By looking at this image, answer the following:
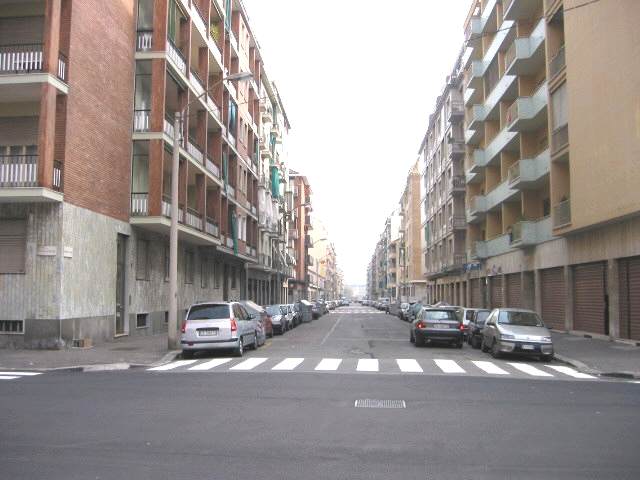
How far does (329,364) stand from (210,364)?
9.98 feet

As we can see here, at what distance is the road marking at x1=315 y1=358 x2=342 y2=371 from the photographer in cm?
1502

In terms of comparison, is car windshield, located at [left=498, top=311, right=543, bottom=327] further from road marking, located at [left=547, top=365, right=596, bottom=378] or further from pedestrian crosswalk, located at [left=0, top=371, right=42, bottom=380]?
pedestrian crosswalk, located at [left=0, top=371, right=42, bottom=380]

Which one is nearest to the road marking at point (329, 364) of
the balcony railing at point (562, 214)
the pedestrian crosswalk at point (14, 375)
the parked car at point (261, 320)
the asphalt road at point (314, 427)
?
the asphalt road at point (314, 427)

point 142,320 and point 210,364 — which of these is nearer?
point 210,364

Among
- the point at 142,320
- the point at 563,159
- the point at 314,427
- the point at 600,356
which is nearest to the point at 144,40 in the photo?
the point at 142,320

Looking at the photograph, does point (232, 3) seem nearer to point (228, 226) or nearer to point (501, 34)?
point (228, 226)

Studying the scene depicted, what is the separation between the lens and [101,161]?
73.4ft

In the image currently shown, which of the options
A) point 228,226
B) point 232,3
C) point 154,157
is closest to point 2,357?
point 154,157

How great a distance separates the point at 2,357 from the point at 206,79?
736 inches

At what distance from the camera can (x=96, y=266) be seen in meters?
21.5

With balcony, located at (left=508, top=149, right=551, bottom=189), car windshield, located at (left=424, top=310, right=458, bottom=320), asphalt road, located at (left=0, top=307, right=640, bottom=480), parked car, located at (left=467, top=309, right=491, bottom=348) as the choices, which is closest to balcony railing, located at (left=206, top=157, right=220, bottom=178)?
car windshield, located at (left=424, top=310, right=458, bottom=320)

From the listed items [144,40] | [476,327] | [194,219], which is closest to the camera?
[476,327]

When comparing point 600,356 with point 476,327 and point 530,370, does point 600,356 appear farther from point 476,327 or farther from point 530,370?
point 476,327

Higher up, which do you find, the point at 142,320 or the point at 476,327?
the point at 142,320
